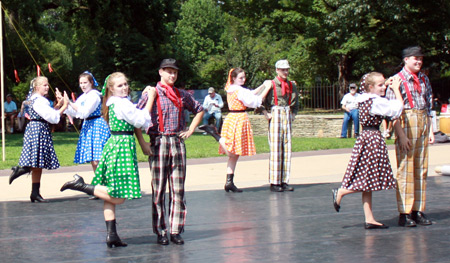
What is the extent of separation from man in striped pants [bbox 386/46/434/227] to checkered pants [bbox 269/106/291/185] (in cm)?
309

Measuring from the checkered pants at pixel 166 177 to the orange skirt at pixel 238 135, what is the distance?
3.86m

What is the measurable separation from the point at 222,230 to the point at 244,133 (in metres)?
3.39

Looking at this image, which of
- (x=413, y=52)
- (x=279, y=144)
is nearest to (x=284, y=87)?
(x=279, y=144)

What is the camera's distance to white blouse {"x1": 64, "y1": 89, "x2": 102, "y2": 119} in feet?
31.7

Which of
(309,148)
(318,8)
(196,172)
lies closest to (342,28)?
(318,8)

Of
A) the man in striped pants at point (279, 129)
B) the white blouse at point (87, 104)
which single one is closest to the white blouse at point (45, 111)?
the white blouse at point (87, 104)

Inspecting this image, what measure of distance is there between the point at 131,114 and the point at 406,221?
122 inches

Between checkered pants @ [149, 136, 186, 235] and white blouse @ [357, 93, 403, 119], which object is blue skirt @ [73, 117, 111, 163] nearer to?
checkered pants @ [149, 136, 186, 235]

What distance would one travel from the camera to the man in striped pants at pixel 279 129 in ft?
34.4

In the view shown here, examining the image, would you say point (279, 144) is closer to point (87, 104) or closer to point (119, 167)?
point (87, 104)

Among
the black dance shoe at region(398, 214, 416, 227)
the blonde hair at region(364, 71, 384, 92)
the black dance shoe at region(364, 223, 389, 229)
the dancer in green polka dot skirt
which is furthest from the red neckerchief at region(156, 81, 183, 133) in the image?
the black dance shoe at region(398, 214, 416, 227)

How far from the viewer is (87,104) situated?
9648 millimetres

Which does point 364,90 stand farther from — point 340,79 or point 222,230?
point 340,79

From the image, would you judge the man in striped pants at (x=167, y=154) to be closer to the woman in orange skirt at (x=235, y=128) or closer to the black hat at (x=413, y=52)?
the black hat at (x=413, y=52)
